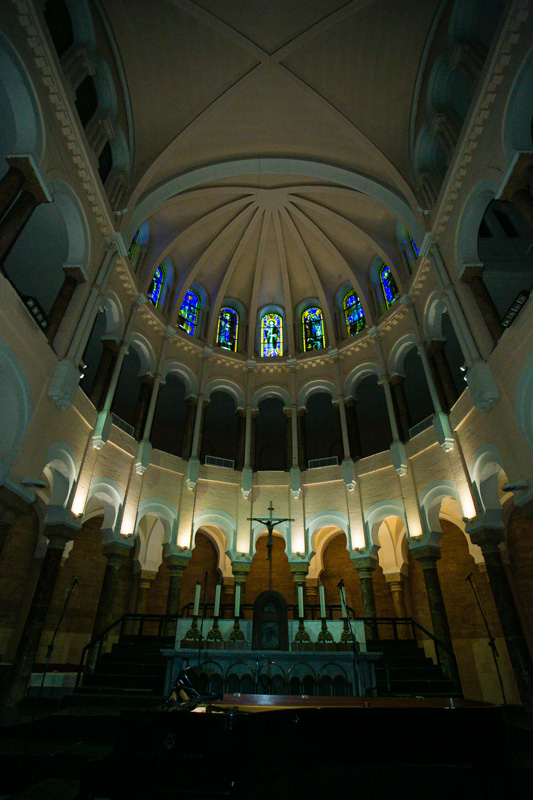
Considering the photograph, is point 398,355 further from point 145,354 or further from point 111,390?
point 111,390

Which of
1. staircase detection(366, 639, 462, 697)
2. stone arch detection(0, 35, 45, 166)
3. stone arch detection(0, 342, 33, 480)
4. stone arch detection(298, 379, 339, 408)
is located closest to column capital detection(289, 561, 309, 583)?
staircase detection(366, 639, 462, 697)

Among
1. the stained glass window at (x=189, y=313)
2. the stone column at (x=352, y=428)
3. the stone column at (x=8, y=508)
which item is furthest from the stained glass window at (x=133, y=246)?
the stone column at (x=8, y=508)

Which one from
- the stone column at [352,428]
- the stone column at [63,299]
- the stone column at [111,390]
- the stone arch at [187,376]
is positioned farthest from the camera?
the stone arch at [187,376]

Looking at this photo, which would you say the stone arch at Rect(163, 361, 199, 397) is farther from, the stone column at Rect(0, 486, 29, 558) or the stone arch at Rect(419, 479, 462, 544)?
the stone column at Rect(0, 486, 29, 558)

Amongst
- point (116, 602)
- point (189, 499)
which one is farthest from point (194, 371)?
point (116, 602)

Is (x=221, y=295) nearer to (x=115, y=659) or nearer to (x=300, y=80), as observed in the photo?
(x=300, y=80)

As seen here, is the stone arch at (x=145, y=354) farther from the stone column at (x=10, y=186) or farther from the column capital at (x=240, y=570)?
the stone column at (x=10, y=186)

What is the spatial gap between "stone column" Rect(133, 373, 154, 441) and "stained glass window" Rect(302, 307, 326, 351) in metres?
8.25

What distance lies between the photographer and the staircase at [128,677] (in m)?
9.77

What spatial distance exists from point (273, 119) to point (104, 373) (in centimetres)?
1201

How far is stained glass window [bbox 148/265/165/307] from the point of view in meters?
20.3

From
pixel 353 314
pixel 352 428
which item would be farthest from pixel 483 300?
pixel 353 314

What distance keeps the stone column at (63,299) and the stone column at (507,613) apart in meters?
12.6

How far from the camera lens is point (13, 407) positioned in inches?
394
